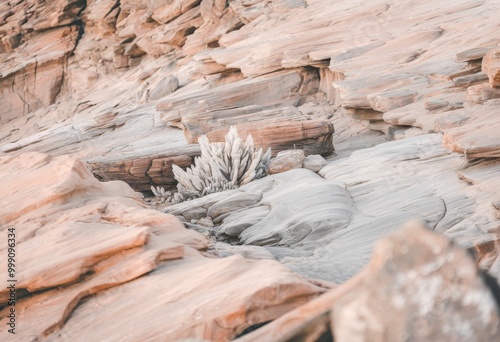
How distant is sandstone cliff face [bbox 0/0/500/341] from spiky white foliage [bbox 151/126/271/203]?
0.51 metres

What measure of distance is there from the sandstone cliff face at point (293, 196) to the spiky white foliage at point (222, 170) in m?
0.51

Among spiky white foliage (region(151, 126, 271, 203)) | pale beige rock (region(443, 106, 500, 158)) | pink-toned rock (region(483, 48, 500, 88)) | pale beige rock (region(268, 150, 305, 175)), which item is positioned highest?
pink-toned rock (region(483, 48, 500, 88))

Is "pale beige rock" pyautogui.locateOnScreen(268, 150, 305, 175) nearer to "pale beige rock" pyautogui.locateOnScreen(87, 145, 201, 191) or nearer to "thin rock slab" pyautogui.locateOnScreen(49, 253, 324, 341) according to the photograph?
"pale beige rock" pyautogui.locateOnScreen(87, 145, 201, 191)

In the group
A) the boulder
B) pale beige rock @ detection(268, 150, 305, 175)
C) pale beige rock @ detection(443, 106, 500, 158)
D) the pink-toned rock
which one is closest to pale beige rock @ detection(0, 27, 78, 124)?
the boulder

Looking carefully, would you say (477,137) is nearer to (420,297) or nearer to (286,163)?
(286,163)

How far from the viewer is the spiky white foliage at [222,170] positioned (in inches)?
332

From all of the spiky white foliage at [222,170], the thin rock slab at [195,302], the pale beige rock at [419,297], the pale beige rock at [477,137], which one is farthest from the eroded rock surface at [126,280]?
the pale beige rock at [477,137]

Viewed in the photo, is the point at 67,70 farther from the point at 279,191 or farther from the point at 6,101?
the point at 279,191

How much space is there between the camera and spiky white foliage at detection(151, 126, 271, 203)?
843 centimetres

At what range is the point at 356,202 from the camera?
6.67 meters

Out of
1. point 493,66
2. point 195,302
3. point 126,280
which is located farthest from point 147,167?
point 195,302

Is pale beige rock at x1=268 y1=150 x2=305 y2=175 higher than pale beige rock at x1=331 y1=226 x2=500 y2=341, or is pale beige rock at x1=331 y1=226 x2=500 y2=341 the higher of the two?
pale beige rock at x1=331 y1=226 x2=500 y2=341

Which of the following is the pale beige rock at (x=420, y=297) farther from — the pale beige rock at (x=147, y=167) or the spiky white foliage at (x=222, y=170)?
the pale beige rock at (x=147, y=167)

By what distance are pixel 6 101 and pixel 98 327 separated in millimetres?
26541
